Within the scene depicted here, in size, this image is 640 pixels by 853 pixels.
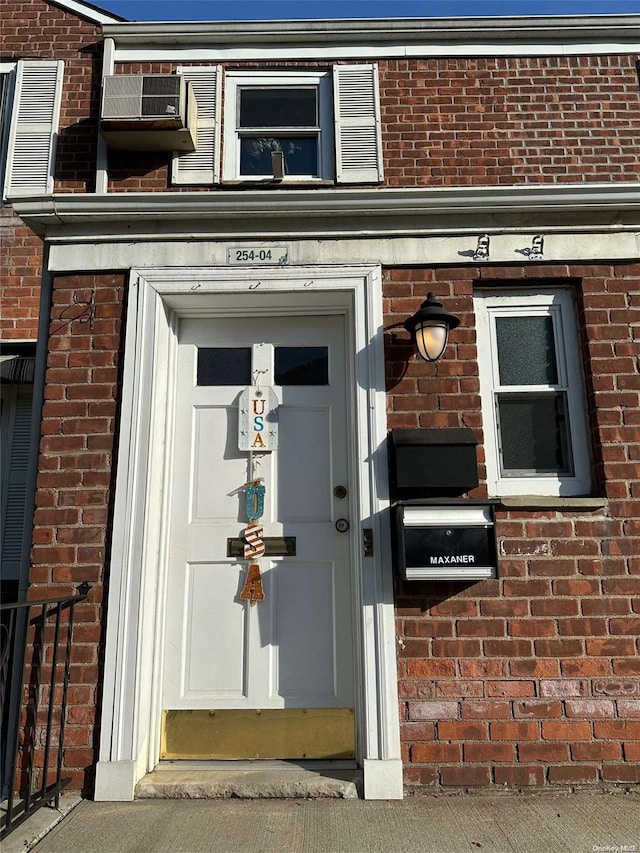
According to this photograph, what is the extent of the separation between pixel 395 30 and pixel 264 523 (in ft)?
11.2

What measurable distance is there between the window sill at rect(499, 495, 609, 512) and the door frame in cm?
69

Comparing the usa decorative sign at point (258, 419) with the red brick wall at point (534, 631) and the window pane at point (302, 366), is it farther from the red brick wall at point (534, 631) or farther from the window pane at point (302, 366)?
the red brick wall at point (534, 631)

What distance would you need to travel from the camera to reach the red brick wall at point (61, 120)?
152 inches

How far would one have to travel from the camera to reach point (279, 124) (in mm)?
3979

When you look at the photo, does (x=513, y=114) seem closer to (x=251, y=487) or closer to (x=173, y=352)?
(x=173, y=352)

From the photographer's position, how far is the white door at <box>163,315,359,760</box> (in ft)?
10.5

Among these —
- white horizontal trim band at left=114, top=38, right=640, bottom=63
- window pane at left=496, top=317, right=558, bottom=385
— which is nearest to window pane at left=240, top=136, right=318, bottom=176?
white horizontal trim band at left=114, top=38, right=640, bottom=63

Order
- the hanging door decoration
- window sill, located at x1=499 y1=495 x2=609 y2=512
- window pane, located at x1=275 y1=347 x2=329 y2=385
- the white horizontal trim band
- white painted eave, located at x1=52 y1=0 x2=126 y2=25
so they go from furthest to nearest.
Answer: white painted eave, located at x1=52 y1=0 x2=126 y2=25 → the white horizontal trim band → window pane, located at x1=275 y1=347 x2=329 y2=385 → the hanging door decoration → window sill, located at x1=499 y1=495 x2=609 y2=512

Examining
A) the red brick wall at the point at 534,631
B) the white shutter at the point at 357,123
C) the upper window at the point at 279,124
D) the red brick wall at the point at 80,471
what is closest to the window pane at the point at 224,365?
the red brick wall at the point at 80,471

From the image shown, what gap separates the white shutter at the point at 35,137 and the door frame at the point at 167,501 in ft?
3.87

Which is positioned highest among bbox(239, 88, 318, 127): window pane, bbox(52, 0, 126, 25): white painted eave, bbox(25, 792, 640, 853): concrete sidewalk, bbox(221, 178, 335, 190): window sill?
bbox(52, 0, 126, 25): white painted eave

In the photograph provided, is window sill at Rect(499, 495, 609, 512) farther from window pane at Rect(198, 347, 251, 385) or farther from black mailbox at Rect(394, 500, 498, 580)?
window pane at Rect(198, 347, 251, 385)

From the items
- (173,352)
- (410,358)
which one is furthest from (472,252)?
(173,352)

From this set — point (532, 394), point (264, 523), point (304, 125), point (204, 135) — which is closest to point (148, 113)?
point (204, 135)
